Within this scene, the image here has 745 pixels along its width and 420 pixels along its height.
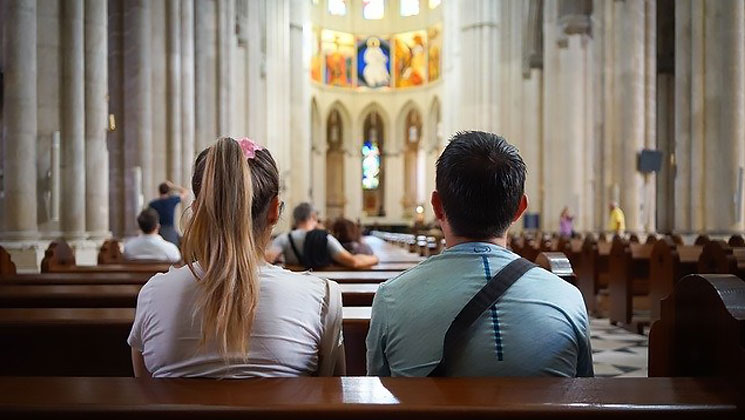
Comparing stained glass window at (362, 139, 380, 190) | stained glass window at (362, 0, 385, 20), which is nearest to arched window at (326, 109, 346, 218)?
stained glass window at (362, 139, 380, 190)

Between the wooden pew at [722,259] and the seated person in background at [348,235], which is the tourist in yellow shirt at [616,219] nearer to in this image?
the seated person in background at [348,235]

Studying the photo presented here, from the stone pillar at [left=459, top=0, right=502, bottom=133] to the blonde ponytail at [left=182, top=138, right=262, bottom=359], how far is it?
3025cm

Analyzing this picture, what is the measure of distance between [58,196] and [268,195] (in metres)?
8.35

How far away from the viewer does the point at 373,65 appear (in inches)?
1844

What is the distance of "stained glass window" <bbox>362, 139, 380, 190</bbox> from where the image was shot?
4722cm

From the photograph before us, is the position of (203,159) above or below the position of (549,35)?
below

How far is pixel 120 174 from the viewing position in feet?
44.7

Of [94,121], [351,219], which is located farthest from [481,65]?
[94,121]

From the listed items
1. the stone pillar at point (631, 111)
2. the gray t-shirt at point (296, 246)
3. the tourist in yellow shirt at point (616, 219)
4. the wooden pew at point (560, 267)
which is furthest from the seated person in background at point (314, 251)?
the stone pillar at point (631, 111)

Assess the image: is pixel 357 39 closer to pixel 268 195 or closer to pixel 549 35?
pixel 549 35

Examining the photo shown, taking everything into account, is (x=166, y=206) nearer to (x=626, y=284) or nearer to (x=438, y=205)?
(x=626, y=284)

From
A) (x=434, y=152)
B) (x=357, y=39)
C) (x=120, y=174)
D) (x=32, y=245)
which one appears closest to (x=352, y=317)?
(x=32, y=245)

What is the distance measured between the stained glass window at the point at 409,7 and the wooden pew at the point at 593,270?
37261 millimetres

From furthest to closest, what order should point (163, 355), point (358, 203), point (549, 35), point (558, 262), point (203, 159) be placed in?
point (358, 203), point (549, 35), point (558, 262), point (203, 159), point (163, 355)
